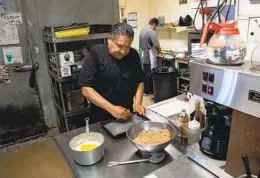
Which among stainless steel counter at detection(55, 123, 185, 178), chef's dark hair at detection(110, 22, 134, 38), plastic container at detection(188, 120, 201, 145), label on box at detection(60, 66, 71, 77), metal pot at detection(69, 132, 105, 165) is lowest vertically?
stainless steel counter at detection(55, 123, 185, 178)

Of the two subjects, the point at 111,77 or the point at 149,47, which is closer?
the point at 111,77

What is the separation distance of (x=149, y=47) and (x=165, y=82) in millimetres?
1099

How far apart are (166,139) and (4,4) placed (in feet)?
8.64

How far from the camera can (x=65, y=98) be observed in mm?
2746

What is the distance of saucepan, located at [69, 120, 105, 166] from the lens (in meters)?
1.10

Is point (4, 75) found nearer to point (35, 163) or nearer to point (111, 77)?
point (35, 163)

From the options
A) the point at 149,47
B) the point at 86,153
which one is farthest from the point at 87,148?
the point at 149,47

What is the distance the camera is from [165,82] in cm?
431

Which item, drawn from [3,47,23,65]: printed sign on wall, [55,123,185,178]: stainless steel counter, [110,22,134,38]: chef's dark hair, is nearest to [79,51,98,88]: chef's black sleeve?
[110,22,134,38]: chef's dark hair

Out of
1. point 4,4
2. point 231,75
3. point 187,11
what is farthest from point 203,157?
point 187,11

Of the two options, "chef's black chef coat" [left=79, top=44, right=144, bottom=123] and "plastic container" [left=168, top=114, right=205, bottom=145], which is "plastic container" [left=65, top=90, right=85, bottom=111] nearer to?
"chef's black chef coat" [left=79, top=44, right=144, bottom=123]

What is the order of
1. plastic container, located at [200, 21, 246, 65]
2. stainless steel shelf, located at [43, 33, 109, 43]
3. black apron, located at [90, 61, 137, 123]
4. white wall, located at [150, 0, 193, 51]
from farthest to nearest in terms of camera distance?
white wall, located at [150, 0, 193, 51], stainless steel shelf, located at [43, 33, 109, 43], black apron, located at [90, 61, 137, 123], plastic container, located at [200, 21, 246, 65]

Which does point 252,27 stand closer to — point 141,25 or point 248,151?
point 248,151

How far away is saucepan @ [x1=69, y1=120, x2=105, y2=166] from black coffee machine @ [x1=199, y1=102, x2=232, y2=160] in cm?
54
